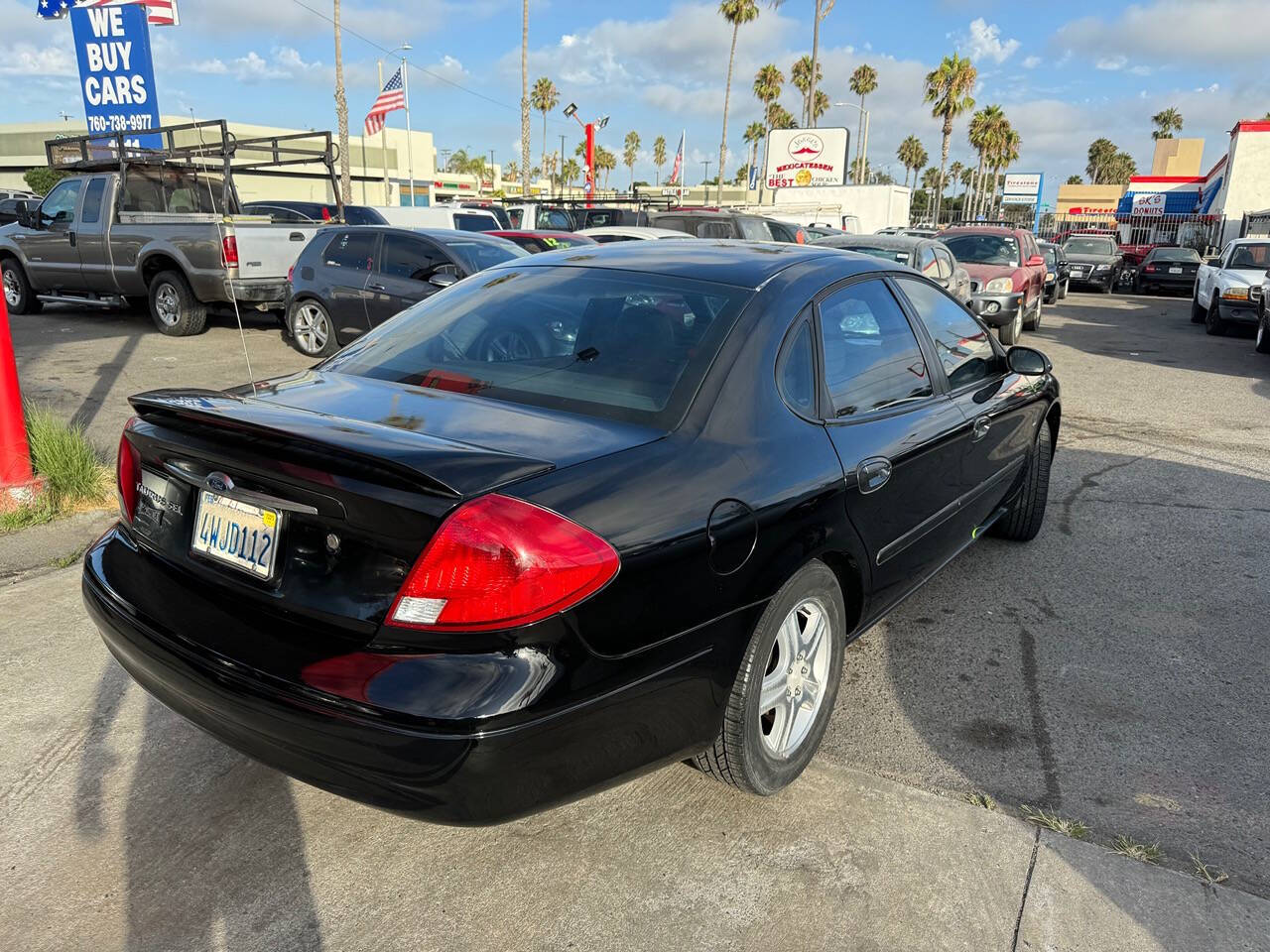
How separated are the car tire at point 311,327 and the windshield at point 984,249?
967 centimetres

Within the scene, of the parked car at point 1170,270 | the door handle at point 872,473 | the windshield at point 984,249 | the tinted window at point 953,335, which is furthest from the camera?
the parked car at point 1170,270

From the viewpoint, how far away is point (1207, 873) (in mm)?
2529

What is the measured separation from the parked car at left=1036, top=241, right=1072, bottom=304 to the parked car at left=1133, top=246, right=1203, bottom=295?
6.76 feet

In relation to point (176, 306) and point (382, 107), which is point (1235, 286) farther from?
point (382, 107)

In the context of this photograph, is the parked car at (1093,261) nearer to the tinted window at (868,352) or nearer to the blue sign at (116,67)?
the blue sign at (116,67)

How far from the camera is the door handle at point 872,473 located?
9.60 feet

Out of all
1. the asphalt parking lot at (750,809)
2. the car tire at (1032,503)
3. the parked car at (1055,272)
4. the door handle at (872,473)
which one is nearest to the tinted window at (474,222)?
the parked car at (1055,272)

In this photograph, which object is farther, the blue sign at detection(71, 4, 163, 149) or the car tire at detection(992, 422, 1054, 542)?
the blue sign at detection(71, 4, 163, 149)

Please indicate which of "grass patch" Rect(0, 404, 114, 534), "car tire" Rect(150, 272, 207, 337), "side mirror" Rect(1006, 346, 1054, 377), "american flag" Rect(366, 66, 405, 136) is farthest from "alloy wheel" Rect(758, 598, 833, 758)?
"american flag" Rect(366, 66, 405, 136)

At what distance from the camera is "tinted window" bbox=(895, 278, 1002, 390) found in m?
3.86

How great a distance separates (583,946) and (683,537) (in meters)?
1.02

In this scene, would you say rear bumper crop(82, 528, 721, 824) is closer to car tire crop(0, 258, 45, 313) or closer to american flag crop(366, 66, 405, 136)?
car tire crop(0, 258, 45, 313)

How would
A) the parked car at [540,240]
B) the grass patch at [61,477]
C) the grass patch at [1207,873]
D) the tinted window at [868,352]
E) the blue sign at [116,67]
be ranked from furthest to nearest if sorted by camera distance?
1. the blue sign at [116,67]
2. the parked car at [540,240]
3. the grass patch at [61,477]
4. the tinted window at [868,352]
5. the grass patch at [1207,873]

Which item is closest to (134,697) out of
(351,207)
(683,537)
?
(683,537)
